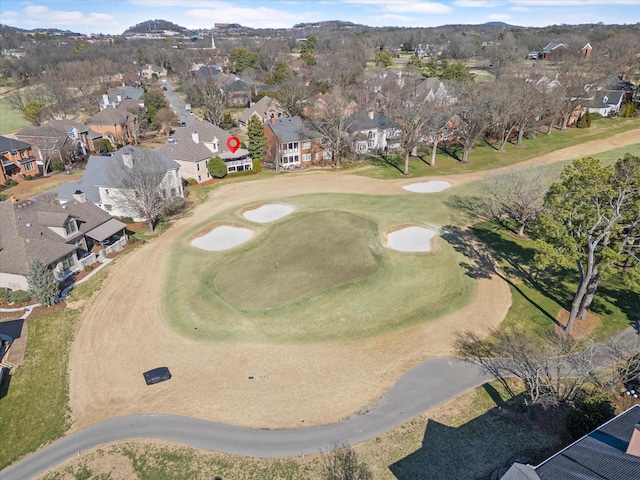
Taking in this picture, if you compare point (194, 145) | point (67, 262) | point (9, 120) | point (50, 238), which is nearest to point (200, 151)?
point (194, 145)

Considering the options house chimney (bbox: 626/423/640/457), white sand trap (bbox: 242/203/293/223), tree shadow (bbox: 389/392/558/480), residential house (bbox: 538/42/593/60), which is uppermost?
residential house (bbox: 538/42/593/60)

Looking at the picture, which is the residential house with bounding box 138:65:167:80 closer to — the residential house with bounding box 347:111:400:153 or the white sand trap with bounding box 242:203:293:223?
the residential house with bounding box 347:111:400:153

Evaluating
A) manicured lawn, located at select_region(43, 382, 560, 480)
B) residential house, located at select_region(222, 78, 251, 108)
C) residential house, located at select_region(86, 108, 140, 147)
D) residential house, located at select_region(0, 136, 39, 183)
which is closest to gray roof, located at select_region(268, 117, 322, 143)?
residential house, located at select_region(86, 108, 140, 147)

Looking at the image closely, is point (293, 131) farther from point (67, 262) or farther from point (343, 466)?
point (343, 466)

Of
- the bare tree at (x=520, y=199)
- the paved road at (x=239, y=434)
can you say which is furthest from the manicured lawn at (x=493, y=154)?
the paved road at (x=239, y=434)

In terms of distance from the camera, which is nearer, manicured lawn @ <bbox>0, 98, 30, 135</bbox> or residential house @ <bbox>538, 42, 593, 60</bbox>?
manicured lawn @ <bbox>0, 98, 30, 135</bbox>

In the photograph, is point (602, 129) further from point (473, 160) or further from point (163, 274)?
point (163, 274)
